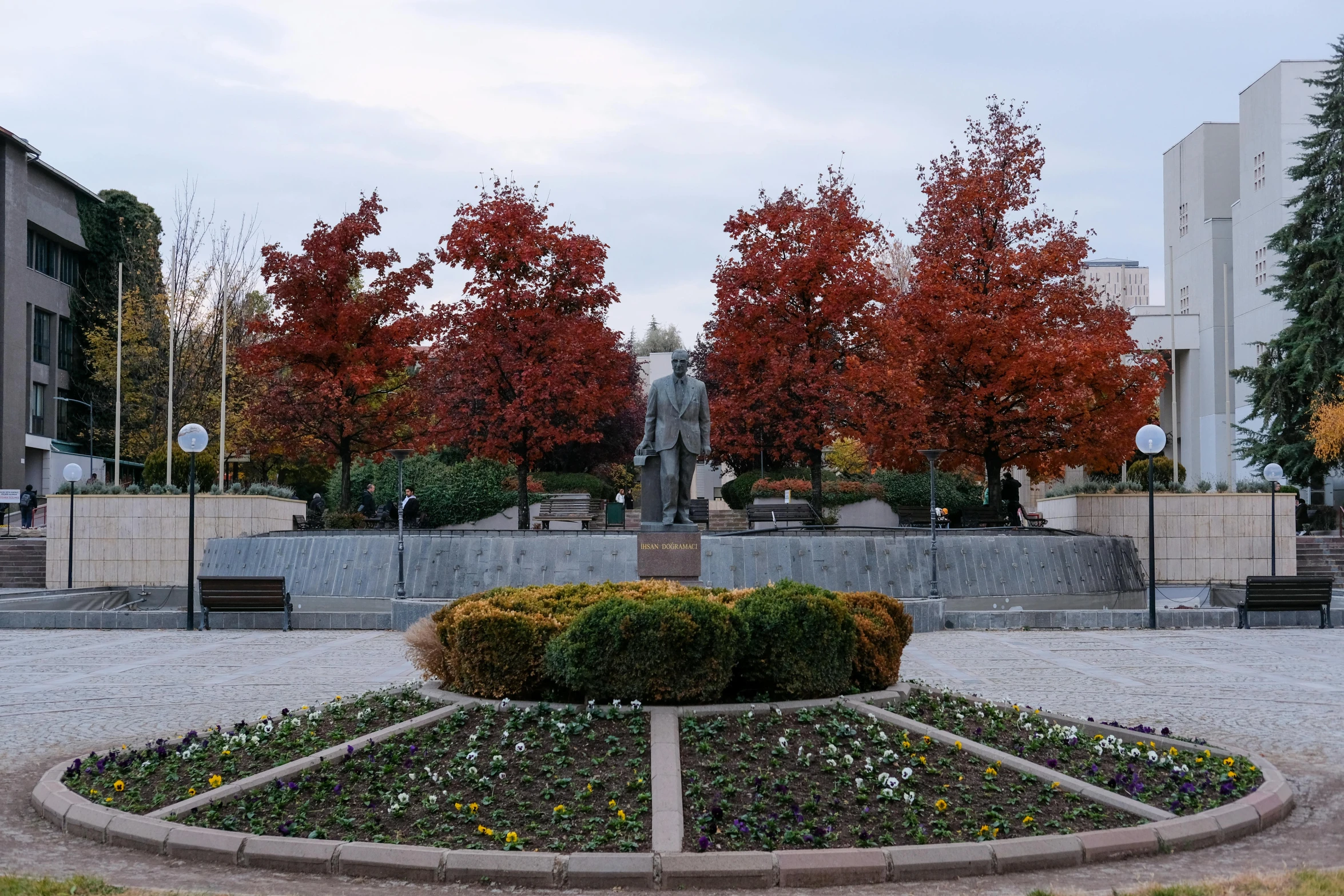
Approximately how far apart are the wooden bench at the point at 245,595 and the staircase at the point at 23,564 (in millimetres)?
10049

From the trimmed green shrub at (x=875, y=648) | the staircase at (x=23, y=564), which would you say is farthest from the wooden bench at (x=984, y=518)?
the staircase at (x=23, y=564)

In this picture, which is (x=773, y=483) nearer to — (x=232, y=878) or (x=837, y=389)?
(x=837, y=389)

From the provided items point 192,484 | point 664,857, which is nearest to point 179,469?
point 192,484

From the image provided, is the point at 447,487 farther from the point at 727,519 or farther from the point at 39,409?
the point at 39,409

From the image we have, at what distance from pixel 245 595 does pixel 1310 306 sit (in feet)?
103

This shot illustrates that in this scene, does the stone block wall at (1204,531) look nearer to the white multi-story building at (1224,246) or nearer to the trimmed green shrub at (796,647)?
the white multi-story building at (1224,246)

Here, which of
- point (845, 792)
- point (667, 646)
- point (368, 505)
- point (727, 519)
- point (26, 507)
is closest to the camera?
point (845, 792)

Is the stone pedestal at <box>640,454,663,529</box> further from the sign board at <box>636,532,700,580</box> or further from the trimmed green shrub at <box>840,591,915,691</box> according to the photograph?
the trimmed green shrub at <box>840,591,915,691</box>

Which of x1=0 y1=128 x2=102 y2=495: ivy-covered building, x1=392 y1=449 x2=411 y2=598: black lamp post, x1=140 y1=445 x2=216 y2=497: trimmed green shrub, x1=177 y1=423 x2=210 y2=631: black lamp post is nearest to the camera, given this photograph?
x1=177 y1=423 x2=210 y2=631: black lamp post

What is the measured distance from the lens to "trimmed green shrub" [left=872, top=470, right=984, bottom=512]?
37.7 m

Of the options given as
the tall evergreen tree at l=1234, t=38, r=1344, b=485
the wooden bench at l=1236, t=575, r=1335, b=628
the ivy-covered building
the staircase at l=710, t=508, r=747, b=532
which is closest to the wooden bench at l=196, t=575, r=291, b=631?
the wooden bench at l=1236, t=575, r=1335, b=628

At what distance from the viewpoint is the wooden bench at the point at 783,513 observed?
28.2 meters

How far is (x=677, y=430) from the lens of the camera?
16062 millimetres

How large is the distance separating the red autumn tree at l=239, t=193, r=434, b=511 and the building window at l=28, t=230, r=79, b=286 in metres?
25.5
